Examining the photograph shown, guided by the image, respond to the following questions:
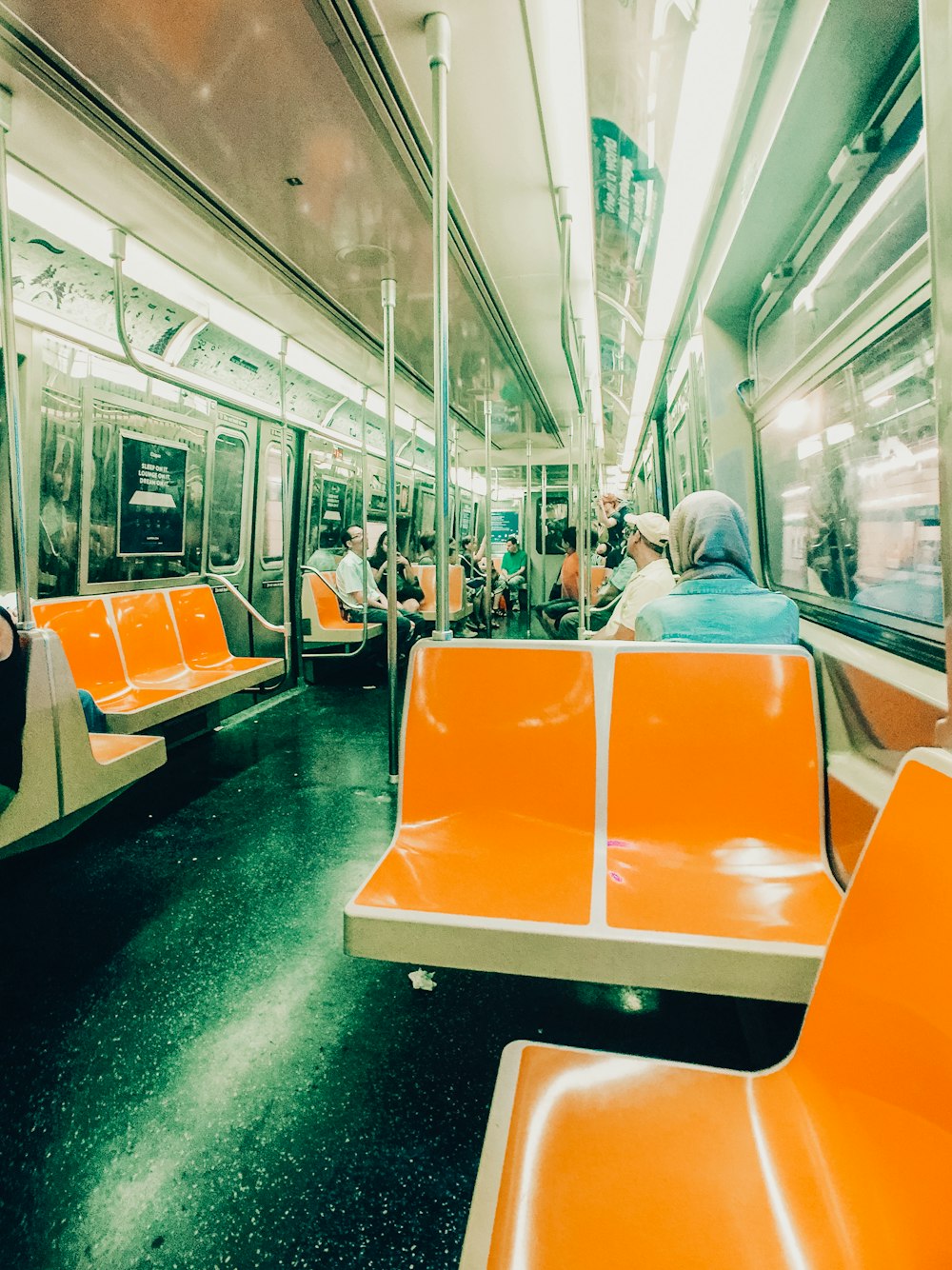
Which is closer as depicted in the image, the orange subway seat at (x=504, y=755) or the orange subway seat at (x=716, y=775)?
the orange subway seat at (x=716, y=775)

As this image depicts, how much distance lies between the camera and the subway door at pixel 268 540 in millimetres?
5875

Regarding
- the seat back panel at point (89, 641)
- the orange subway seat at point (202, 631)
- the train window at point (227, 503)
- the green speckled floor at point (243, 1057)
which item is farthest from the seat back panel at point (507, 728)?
the train window at point (227, 503)

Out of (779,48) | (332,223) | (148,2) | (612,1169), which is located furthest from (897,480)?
(332,223)

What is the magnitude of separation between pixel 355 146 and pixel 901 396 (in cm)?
229

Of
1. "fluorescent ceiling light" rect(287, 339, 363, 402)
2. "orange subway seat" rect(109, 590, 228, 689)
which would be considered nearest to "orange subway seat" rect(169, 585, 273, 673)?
"orange subway seat" rect(109, 590, 228, 689)

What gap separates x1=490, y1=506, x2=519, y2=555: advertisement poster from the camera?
49.0ft

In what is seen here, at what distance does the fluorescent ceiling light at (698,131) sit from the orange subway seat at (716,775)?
195cm

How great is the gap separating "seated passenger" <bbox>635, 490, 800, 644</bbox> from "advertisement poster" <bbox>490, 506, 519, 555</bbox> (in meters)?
12.4

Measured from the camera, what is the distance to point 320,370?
5.80 m

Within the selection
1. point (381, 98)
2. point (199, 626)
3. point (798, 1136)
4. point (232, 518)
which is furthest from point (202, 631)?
point (798, 1136)

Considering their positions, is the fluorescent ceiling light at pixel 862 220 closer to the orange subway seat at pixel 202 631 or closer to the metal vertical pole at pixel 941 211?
the metal vertical pole at pixel 941 211

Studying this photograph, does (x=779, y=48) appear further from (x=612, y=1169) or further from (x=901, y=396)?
(x=612, y=1169)

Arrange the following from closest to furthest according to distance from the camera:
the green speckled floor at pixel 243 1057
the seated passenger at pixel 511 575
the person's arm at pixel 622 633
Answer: the green speckled floor at pixel 243 1057 → the person's arm at pixel 622 633 → the seated passenger at pixel 511 575

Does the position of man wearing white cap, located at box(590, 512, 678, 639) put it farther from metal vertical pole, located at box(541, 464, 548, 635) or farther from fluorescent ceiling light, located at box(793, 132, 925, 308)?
metal vertical pole, located at box(541, 464, 548, 635)
